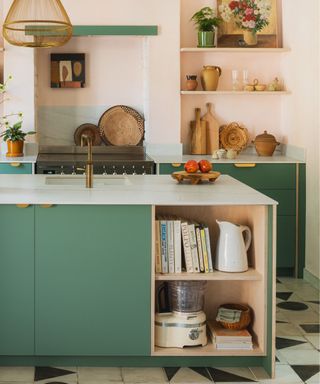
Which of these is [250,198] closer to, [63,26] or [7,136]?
[63,26]

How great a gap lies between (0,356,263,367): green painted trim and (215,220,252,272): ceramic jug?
47cm

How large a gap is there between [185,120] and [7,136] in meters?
1.65

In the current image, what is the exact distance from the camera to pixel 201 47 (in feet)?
22.9

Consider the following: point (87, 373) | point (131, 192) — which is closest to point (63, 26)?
point (131, 192)

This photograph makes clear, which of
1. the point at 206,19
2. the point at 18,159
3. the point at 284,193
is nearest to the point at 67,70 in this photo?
the point at 18,159

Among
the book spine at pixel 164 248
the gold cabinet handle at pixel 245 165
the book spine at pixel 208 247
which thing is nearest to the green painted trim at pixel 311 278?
the gold cabinet handle at pixel 245 165

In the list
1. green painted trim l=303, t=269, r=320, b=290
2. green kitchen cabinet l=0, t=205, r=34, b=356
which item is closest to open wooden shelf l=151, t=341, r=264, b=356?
green kitchen cabinet l=0, t=205, r=34, b=356

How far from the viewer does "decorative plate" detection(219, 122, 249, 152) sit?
7.19 meters

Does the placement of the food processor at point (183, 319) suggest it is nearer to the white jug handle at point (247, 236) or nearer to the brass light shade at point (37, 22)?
the white jug handle at point (247, 236)

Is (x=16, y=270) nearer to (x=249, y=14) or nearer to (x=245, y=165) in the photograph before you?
(x=245, y=165)

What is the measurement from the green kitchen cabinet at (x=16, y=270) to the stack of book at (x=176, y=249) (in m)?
0.65

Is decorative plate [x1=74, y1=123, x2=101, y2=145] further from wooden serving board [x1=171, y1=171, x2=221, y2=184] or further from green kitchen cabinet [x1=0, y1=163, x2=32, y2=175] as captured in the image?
wooden serving board [x1=171, y1=171, x2=221, y2=184]

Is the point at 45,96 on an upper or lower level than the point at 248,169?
upper

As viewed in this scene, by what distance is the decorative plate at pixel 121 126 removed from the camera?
7.25 metres
